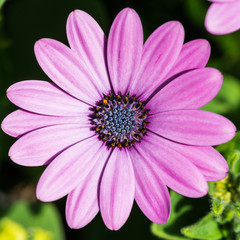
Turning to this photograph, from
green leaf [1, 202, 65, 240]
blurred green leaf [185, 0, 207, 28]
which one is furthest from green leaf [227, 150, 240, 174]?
green leaf [1, 202, 65, 240]

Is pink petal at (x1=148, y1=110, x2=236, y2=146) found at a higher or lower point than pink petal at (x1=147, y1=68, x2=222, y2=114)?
lower

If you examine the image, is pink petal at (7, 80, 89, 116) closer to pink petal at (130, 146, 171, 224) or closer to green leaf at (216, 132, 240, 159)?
pink petal at (130, 146, 171, 224)

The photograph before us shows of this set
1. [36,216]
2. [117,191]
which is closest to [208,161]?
[117,191]

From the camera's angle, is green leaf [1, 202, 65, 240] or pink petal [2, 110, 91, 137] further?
green leaf [1, 202, 65, 240]

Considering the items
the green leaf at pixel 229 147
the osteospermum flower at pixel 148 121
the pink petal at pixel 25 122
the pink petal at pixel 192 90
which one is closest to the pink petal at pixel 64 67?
the osteospermum flower at pixel 148 121

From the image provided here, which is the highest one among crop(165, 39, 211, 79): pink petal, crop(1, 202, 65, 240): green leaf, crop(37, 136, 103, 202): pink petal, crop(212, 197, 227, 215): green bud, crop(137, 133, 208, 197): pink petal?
crop(165, 39, 211, 79): pink petal

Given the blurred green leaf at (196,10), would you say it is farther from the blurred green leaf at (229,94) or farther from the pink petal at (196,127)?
the pink petal at (196,127)

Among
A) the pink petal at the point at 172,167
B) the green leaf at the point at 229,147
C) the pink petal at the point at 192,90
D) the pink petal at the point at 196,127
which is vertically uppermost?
the pink petal at the point at 192,90
